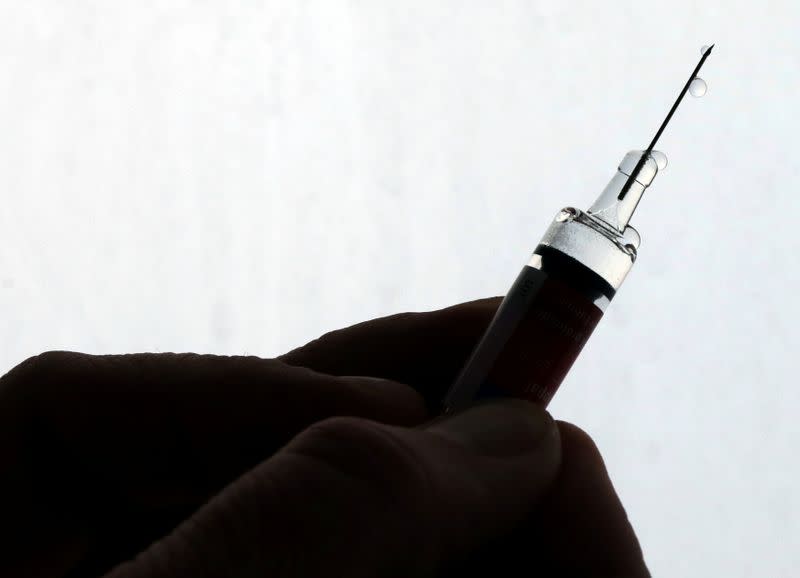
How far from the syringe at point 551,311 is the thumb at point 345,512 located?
0.36 ft

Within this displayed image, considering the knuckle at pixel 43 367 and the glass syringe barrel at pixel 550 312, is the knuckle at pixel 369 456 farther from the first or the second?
the knuckle at pixel 43 367

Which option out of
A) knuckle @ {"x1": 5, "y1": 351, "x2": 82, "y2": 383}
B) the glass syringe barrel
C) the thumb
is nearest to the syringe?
the glass syringe barrel

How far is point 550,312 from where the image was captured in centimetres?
69

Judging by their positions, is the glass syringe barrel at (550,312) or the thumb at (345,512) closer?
the thumb at (345,512)

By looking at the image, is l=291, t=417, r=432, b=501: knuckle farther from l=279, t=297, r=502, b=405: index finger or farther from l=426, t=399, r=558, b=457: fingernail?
l=279, t=297, r=502, b=405: index finger

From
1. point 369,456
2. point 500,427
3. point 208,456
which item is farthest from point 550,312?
point 208,456

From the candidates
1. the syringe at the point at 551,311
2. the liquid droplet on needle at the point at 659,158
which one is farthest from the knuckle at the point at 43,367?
the liquid droplet on needle at the point at 659,158

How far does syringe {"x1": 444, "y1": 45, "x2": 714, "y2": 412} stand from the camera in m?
0.69

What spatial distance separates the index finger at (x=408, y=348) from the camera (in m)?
0.91

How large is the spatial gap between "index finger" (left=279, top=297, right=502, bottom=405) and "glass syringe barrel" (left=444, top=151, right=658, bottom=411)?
0.16 m

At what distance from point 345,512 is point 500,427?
6.7 inches

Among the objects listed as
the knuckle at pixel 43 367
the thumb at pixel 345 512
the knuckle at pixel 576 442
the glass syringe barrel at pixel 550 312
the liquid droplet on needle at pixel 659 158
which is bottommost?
the knuckle at pixel 43 367

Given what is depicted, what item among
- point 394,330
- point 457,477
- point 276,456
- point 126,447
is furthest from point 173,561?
point 394,330

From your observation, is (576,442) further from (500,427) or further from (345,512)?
(345,512)
